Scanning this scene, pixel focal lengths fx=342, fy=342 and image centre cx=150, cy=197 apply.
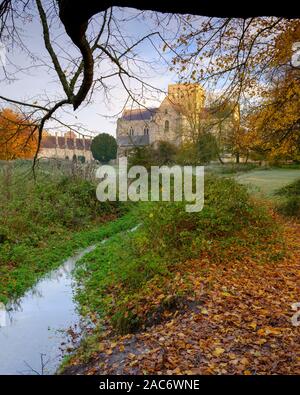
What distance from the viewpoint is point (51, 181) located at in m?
16.1

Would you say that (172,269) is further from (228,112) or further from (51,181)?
(51,181)

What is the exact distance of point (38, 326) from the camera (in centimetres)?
629

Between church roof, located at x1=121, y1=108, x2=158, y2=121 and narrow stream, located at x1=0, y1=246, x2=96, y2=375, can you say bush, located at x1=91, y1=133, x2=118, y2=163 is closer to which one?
narrow stream, located at x1=0, y1=246, x2=96, y2=375

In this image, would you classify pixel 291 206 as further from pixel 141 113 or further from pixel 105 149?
pixel 105 149

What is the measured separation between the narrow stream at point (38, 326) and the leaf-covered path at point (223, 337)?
787 millimetres

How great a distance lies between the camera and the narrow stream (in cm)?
507

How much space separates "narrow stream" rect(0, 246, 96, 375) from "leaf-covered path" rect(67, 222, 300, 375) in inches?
31.0

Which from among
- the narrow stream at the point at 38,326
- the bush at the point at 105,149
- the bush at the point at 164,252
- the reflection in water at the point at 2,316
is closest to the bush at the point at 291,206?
the bush at the point at 164,252

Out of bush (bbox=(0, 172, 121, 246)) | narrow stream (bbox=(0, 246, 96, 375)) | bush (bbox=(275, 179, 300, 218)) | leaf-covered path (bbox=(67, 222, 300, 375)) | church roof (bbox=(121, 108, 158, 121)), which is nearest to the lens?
leaf-covered path (bbox=(67, 222, 300, 375))

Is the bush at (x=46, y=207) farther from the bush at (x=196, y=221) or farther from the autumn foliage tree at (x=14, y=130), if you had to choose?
the autumn foliage tree at (x=14, y=130)

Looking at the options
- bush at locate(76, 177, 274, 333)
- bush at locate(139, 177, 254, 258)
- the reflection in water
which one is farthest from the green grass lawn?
the reflection in water

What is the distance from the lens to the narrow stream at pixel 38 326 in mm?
5066

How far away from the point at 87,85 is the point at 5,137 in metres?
2.14

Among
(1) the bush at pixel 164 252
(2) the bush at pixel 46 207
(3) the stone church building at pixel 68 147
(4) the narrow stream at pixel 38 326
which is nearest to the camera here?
(4) the narrow stream at pixel 38 326
